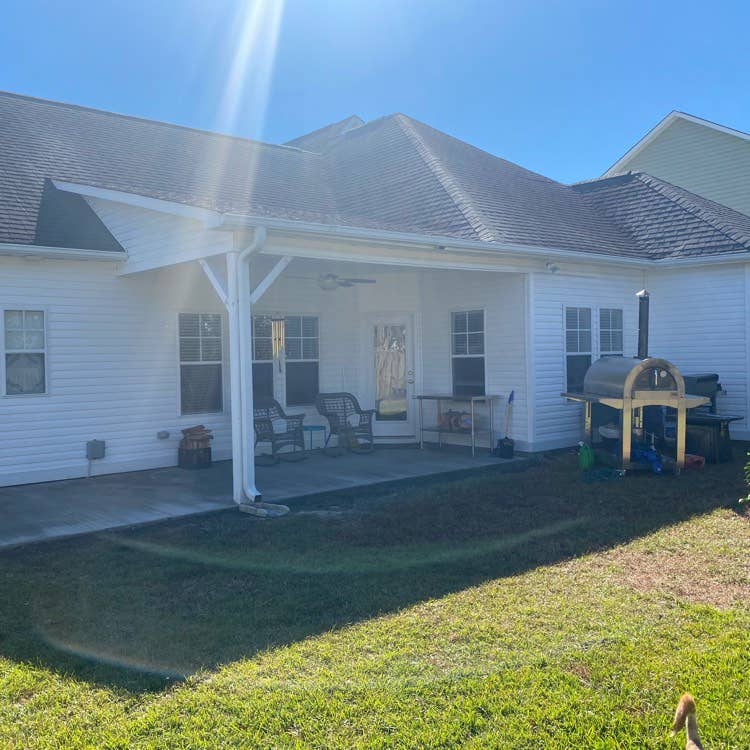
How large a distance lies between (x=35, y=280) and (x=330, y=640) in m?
6.79

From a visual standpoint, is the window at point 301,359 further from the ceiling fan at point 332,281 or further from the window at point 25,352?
the window at point 25,352

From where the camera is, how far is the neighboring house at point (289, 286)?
8.79 meters

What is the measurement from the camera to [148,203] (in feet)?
26.9

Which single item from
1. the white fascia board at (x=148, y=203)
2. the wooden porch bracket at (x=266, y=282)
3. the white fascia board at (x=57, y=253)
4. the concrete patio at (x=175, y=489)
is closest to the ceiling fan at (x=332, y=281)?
the concrete patio at (x=175, y=489)

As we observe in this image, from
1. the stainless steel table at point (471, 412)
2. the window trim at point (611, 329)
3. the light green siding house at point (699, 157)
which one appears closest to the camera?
the stainless steel table at point (471, 412)

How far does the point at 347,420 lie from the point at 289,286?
2.30 meters

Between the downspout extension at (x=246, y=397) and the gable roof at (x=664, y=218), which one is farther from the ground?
the gable roof at (x=664, y=218)

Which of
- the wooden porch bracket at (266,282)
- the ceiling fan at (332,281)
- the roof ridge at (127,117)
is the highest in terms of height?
the roof ridge at (127,117)

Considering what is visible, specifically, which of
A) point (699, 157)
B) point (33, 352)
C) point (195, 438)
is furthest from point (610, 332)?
point (699, 157)

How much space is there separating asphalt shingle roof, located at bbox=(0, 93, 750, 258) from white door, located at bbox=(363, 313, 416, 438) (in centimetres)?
168

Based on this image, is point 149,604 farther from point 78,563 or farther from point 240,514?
point 240,514

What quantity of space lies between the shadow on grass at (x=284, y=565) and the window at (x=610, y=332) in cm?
362

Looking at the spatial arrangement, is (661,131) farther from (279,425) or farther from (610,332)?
(279,425)

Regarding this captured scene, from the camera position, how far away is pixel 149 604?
16.1ft
